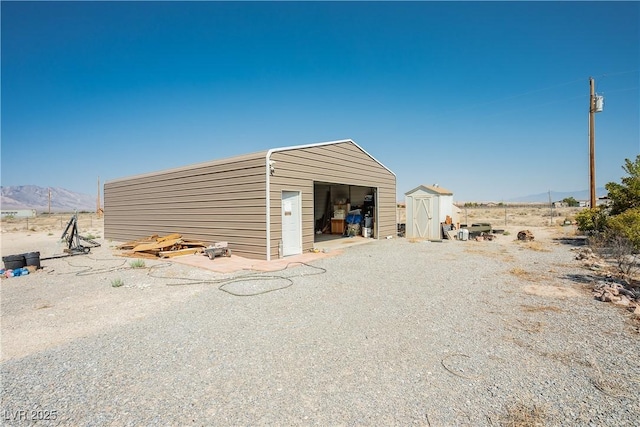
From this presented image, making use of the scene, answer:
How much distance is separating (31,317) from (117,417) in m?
3.81

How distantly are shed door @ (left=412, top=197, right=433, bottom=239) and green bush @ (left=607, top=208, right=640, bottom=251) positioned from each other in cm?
790

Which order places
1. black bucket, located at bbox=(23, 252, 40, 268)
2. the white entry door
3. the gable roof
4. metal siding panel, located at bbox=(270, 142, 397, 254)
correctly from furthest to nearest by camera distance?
the gable roof < the white entry door < metal siding panel, located at bbox=(270, 142, 397, 254) < black bucket, located at bbox=(23, 252, 40, 268)

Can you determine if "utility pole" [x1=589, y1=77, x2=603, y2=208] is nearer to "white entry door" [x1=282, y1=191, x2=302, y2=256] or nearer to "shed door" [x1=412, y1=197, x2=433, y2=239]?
"shed door" [x1=412, y1=197, x2=433, y2=239]

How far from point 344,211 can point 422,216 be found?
400cm

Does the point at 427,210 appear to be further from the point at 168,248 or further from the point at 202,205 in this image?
the point at 168,248

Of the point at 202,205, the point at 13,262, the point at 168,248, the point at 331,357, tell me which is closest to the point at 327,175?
the point at 202,205

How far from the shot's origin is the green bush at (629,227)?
716cm

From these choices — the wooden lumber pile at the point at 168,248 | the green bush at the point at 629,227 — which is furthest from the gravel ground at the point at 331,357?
the wooden lumber pile at the point at 168,248

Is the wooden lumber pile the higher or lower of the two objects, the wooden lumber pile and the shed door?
the lower

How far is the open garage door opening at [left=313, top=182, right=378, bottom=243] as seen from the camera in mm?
15766

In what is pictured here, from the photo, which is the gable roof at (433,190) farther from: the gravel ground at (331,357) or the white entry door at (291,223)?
the gravel ground at (331,357)

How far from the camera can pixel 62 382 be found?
3.05m

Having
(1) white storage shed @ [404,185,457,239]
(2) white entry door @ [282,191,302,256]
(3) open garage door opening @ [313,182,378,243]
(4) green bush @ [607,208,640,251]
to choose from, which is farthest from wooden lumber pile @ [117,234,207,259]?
(4) green bush @ [607,208,640,251]

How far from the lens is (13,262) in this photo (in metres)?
8.34
